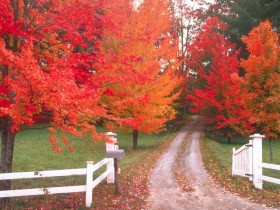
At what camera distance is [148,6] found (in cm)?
1859

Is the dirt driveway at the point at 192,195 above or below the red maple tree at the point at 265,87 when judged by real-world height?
below

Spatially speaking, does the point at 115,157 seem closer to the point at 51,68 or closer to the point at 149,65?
the point at 51,68

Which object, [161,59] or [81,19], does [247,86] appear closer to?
[161,59]

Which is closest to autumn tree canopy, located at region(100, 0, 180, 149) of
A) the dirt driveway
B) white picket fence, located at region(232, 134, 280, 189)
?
the dirt driveway

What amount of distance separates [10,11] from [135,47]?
11208 millimetres

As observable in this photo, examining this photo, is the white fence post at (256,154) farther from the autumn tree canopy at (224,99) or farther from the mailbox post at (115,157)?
the autumn tree canopy at (224,99)

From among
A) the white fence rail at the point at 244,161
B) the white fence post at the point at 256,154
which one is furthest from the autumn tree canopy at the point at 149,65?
the white fence post at the point at 256,154

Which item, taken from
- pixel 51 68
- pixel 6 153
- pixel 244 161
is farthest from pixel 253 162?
pixel 6 153

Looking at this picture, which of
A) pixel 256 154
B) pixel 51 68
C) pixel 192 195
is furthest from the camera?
pixel 256 154

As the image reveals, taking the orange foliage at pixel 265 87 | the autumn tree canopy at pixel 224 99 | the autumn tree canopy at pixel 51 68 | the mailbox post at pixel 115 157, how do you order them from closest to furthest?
the autumn tree canopy at pixel 51 68
the mailbox post at pixel 115 157
the orange foliage at pixel 265 87
the autumn tree canopy at pixel 224 99

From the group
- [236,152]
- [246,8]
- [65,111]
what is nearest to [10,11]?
[65,111]

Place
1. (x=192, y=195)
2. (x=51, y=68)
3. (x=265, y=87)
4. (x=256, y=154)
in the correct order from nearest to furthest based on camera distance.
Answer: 1. (x=51, y=68)
2. (x=192, y=195)
3. (x=256, y=154)
4. (x=265, y=87)

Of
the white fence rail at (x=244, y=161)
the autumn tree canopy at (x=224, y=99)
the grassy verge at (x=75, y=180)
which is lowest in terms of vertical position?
the grassy verge at (x=75, y=180)

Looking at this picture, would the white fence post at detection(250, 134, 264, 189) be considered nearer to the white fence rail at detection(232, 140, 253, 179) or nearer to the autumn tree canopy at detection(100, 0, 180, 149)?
the white fence rail at detection(232, 140, 253, 179)
